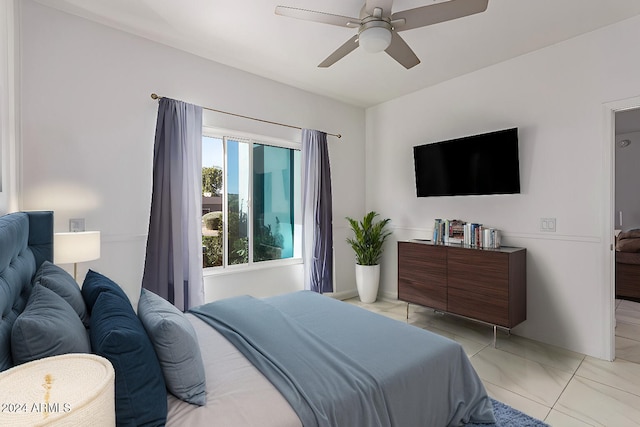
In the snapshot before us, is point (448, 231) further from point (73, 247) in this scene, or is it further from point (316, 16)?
point (73, 247)

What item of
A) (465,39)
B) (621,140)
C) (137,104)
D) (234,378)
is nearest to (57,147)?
(137,104)

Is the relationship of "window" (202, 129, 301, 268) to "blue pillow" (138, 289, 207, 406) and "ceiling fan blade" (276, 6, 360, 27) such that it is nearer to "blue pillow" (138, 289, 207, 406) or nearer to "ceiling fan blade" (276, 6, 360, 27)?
"ceiling fan blade" (276, 6, 360, 27)

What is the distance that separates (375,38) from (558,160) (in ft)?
7.09

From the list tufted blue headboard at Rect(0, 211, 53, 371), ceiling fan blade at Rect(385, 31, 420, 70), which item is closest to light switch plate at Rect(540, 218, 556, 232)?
ceiling fan blade at Rect(385, 31, 420, 70)

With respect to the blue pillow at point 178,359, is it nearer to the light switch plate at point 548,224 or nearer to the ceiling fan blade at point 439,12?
the ceiling fan blade at point 439,12

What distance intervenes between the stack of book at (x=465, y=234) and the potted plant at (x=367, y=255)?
0.86 meters

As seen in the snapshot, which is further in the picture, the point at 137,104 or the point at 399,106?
the point at 399,106

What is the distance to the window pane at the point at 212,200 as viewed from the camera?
11.5 ft

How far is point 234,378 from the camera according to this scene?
1.47m

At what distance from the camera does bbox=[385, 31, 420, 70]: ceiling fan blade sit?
7.57 ft

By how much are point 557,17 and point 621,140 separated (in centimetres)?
464

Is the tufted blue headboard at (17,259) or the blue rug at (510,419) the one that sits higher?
the tufted blue headboard at (17,259)

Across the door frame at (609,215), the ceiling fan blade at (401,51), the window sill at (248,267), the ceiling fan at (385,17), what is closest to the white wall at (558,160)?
the door frame at (609,215)

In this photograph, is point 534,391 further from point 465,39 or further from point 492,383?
point 465,39
